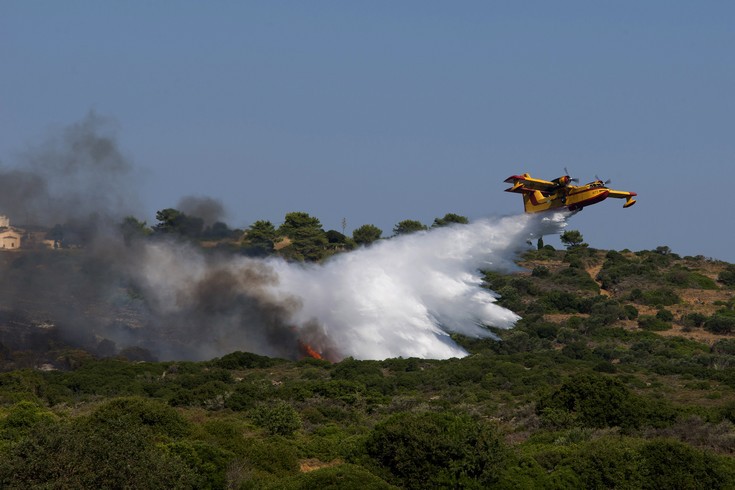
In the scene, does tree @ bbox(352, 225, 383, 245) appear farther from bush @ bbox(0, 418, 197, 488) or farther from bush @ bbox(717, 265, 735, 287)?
bush @ bbox(0, 418, 197, 488)

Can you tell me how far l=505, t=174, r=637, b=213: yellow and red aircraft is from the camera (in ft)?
234

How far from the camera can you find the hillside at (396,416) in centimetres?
3897

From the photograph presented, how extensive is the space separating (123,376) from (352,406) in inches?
626

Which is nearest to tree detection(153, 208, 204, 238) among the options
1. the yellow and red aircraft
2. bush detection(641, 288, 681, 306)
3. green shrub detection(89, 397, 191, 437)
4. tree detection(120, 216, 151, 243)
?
tree detection(120, 216, 151, 243)

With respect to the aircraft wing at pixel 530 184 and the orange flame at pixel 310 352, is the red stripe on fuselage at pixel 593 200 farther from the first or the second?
the orange flame at pixel 310 352

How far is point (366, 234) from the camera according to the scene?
138m

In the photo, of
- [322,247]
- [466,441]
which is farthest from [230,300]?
[322,247]

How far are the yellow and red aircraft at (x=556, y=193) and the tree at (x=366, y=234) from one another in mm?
60139

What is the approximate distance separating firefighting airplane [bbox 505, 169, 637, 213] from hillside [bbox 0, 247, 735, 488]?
10223 mm

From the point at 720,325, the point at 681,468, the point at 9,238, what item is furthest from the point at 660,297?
the point at 681,468

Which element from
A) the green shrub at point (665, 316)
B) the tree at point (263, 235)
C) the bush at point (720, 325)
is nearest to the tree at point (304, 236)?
the tree at point (263, 235)

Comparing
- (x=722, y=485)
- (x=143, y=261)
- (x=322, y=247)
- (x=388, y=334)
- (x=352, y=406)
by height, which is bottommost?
(x=722, y=485)

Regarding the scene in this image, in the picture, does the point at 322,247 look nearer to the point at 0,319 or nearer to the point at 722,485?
the point at 0,319

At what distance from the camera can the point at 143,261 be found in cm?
7256
